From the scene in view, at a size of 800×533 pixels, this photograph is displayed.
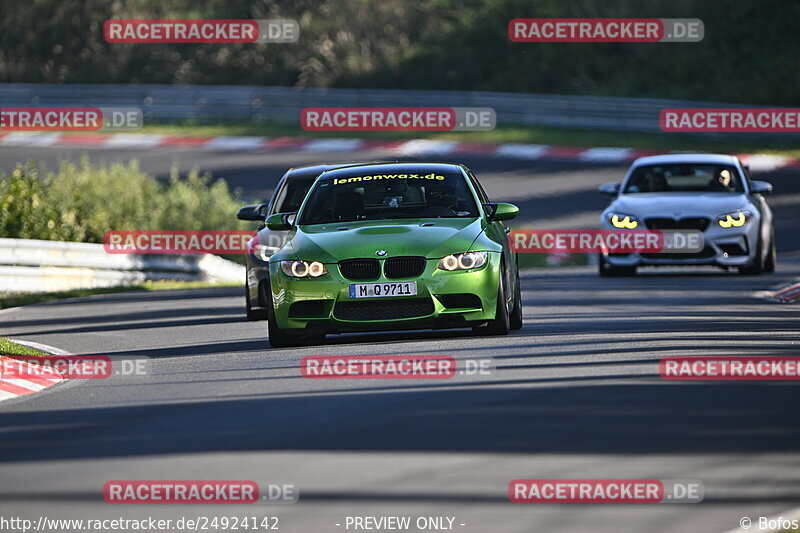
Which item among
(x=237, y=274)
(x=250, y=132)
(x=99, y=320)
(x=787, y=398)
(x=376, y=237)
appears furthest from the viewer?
(x=250, y=132)

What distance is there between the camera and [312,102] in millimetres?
45062

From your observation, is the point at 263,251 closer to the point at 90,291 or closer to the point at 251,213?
the point at 251,213

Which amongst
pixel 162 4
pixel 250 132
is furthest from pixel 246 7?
pixel 250 132

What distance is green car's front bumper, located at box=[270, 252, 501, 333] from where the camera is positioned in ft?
42.2

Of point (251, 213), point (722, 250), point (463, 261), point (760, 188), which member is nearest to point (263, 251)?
point (251, 213)

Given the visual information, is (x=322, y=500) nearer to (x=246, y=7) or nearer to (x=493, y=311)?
(x=493, y=311)

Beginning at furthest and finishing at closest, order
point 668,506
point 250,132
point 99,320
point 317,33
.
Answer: point 317,33 → point 250,132 → point 99,320 → point 668,506

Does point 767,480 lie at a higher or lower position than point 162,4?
lower

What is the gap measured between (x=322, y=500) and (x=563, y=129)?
35213 millimetres

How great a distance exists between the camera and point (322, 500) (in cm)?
746

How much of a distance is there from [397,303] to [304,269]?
2.64 feet

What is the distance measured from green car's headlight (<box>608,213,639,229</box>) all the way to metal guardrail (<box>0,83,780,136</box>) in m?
18.4

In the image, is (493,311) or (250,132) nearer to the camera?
(493,311)

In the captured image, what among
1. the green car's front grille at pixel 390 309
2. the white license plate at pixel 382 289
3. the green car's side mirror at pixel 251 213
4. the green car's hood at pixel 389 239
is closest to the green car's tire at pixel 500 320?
the green car's hood at pixel 389 239
